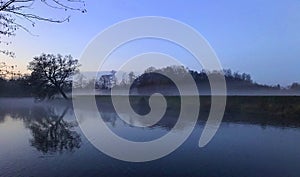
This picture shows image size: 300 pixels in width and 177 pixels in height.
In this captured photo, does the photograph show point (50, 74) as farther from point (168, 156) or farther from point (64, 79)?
point (168, 156)

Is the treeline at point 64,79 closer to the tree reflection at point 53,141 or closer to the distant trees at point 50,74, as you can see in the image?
the distant trees at point 50,74

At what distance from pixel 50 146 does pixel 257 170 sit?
766 cm

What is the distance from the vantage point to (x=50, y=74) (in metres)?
46.4

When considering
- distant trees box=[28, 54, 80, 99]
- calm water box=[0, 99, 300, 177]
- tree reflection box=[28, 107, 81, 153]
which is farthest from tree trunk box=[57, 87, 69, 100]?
calm water box=[0, 99, 300, 177]

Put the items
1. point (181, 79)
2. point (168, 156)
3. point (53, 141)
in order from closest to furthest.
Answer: point (168, 156), point (53, 141), point (181, 79)

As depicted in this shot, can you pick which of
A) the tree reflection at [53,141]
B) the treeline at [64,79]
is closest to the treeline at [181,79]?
the treeline at [64,79]

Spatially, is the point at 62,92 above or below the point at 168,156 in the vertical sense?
above

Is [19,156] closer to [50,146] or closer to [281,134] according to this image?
[50,146]

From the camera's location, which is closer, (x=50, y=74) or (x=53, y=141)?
(x=53, y=141)

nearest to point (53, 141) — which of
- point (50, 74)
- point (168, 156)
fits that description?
point (168, 156)

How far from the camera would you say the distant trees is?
44781 mm

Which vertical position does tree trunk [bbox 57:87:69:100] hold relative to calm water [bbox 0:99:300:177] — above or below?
above

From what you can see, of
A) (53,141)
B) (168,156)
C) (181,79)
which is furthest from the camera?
(181,79)

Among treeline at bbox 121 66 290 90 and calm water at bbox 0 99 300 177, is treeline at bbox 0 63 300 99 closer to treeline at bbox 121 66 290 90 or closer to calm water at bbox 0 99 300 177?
treeline at bbox 121 66 290 90
